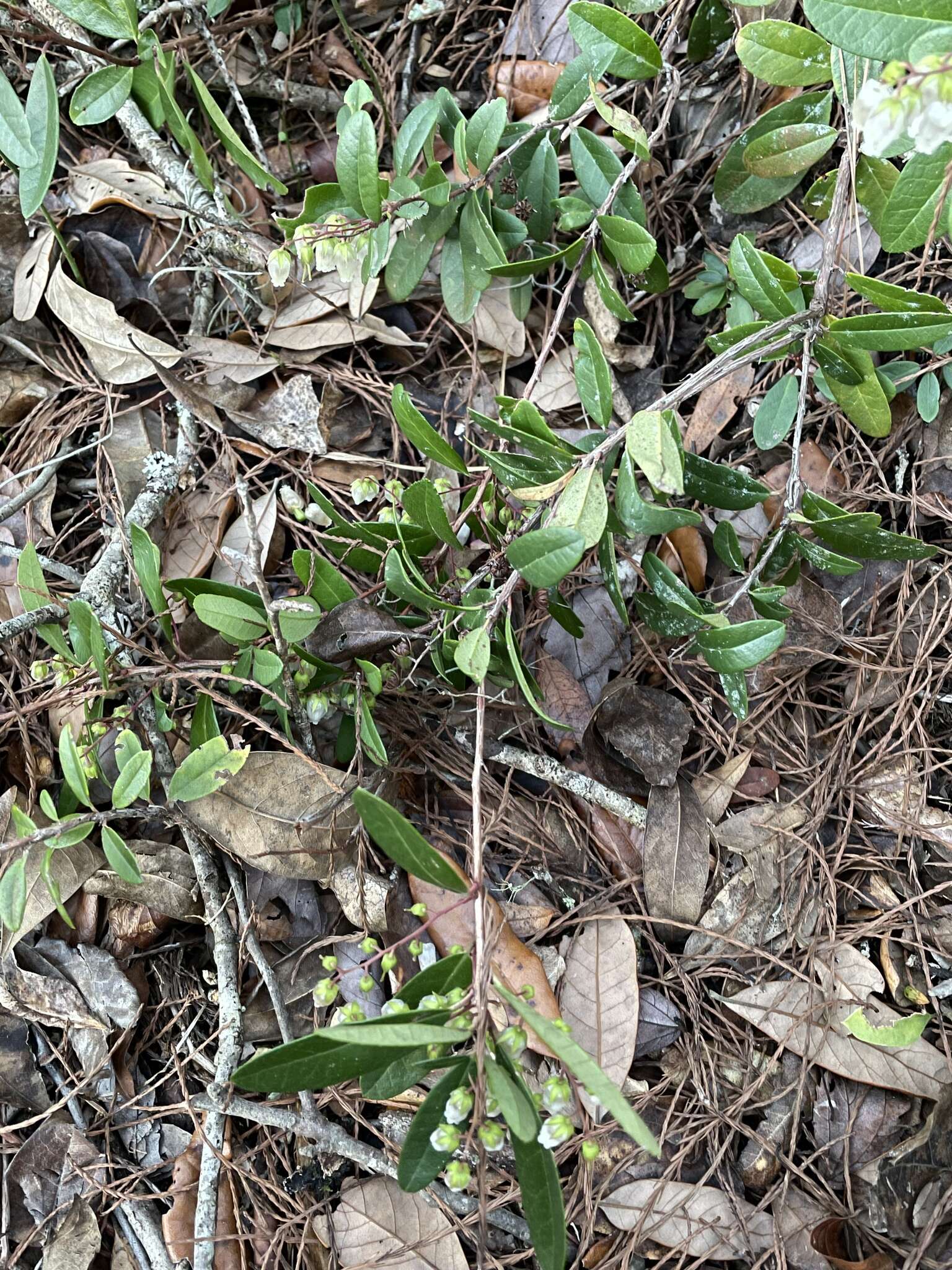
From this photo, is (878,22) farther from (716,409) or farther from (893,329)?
(716,409)

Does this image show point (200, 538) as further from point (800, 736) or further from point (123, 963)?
point (800, 736)

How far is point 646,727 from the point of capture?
160 cm

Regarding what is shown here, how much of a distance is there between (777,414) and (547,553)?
2.15 feet

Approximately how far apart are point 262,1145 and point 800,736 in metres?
1.19

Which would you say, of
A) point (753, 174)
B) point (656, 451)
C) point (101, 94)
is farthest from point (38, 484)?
point (753, 174)

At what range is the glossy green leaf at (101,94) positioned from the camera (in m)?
1.57

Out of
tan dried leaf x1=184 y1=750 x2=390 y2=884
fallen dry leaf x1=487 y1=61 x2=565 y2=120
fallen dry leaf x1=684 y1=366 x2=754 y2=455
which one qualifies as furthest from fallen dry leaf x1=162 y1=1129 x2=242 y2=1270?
fallen dry leaf x1=487 y1=61 x2=565 y2=120

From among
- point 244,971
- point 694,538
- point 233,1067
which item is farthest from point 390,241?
point 233,1067

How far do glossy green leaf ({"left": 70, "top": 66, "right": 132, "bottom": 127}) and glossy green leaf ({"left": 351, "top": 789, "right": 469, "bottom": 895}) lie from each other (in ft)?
4.48

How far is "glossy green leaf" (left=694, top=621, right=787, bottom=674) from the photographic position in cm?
123

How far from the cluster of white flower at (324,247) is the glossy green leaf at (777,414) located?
730 mm

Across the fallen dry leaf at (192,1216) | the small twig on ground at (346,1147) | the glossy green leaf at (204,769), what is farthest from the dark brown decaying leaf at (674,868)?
the fallen dry leaf at (192,1216)

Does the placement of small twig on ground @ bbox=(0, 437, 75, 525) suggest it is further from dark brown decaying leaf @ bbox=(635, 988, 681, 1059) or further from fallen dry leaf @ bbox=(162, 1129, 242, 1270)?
dark brown decaying leaf @ bbox=(635, 988, 681, 1059)

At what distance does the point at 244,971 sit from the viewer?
5.07 feet
